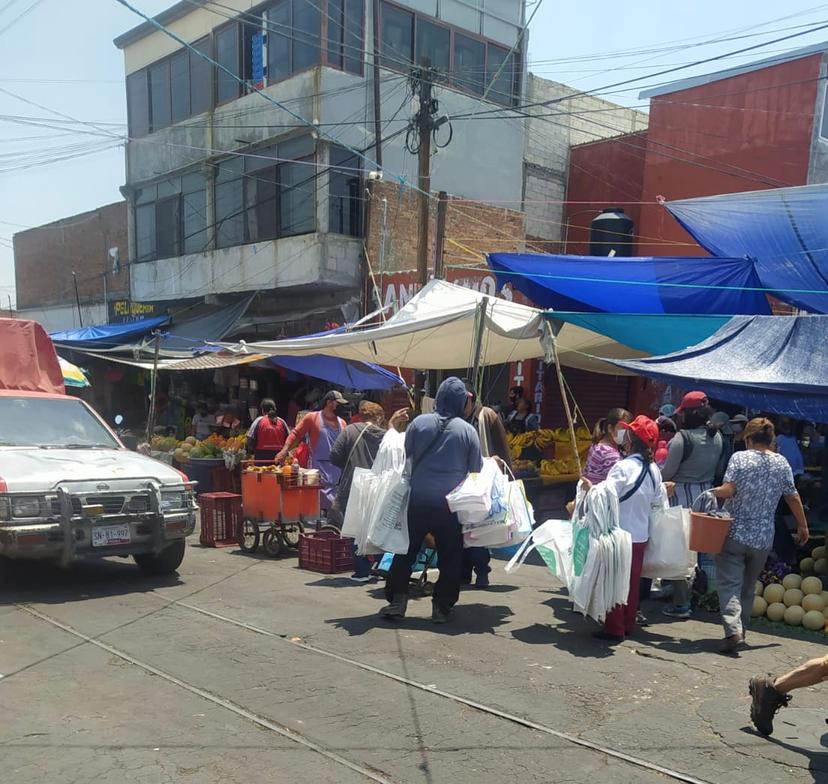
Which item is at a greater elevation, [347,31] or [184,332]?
[347,31]

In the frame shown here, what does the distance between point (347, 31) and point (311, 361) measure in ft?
26.0

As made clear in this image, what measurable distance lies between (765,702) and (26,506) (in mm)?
5893

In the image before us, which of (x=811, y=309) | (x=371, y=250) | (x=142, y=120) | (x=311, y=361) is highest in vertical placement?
(x=142, y=120)

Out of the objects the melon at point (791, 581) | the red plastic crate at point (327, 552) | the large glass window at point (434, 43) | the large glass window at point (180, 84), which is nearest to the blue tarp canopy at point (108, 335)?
the large glass window at point (180, 84)

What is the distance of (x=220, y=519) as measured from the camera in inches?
403

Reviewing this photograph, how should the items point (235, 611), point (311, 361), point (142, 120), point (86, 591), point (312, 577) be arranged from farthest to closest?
point (142, 120)
point (311, 361)
point (312, 577)
point (86, 591)
point (235, 611)

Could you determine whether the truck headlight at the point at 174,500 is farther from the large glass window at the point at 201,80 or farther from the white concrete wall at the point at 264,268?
the large glass window at the point at 201,80

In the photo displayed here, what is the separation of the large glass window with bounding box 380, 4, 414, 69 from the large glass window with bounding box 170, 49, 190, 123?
5931mm

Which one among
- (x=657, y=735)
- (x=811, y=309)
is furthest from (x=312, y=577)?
(x=811, y=309)

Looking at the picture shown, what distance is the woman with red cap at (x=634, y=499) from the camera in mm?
6258

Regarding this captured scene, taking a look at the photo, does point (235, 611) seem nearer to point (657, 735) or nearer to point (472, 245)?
→ point (657, 735)

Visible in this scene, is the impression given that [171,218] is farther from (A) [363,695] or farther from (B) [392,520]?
(A) [363,695]

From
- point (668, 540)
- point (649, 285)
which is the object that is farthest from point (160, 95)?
point (668, 540)

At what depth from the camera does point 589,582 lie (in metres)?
6.05
